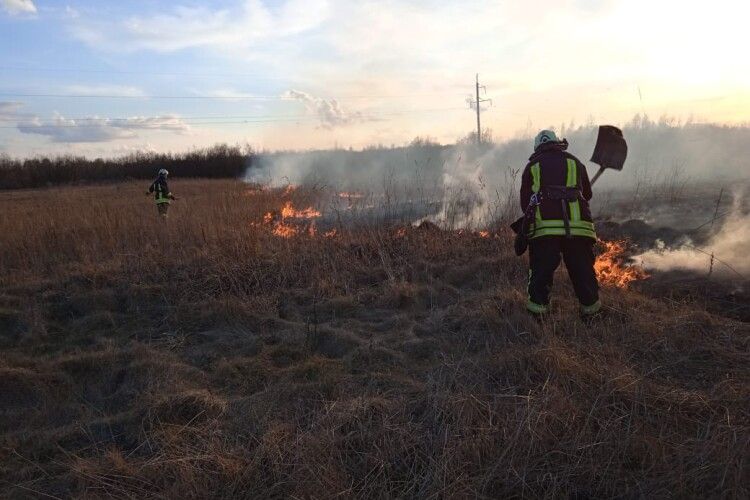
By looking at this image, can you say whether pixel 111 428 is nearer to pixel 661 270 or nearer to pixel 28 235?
pixel 661 270

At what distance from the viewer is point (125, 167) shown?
158ft

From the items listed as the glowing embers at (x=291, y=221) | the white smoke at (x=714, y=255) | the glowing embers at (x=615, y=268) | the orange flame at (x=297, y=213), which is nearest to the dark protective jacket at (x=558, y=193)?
the glowing embers at (x=615, y=268)

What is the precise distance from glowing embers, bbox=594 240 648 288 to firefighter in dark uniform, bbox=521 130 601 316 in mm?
1595

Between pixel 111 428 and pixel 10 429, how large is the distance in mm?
900

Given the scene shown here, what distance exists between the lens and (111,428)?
3566mm

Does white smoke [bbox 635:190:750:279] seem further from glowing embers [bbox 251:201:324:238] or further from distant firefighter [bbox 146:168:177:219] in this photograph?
distant firefighter [bbox 146:168:177:219]

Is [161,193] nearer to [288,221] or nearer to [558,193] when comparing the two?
[288,221]

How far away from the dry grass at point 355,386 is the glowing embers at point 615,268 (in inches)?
33.1

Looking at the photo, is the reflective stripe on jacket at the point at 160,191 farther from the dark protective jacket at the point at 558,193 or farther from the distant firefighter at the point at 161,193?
the dark protective jacket at the point at 558,193

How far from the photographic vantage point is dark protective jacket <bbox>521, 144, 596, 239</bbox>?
190 inches

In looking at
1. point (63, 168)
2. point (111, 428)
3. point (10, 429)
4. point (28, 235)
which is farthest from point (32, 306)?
point (63, 168)

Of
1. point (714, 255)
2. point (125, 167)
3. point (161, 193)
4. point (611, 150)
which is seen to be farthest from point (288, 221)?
point (125, 167)

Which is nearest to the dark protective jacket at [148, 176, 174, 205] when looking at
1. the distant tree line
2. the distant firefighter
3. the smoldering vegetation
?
the distant firefighter

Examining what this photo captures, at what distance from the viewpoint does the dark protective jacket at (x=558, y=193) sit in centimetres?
484
